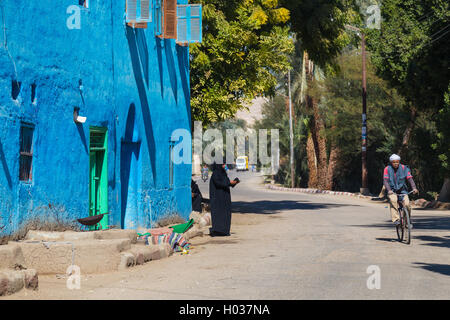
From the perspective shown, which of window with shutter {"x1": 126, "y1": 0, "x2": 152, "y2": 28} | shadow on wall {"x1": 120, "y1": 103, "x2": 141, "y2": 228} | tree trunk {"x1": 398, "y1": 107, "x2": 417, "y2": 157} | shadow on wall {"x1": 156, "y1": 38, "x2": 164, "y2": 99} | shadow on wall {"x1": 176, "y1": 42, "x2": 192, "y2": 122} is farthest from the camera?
tree trunk {"x1": 398, "y1": 107, "x2": 417, "y2": 157}

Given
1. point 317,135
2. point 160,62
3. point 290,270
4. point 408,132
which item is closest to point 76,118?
point 290,270

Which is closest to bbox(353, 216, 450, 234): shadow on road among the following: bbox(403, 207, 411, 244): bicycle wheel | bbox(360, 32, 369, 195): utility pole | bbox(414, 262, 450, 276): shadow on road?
bbox(403, 207, 411, 244): bicycle wheel

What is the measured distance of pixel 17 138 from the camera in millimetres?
12367

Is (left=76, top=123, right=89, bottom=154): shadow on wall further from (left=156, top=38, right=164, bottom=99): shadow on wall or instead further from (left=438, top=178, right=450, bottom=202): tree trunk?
(left=438, top=178, right=450, bottom=202): tree trunk

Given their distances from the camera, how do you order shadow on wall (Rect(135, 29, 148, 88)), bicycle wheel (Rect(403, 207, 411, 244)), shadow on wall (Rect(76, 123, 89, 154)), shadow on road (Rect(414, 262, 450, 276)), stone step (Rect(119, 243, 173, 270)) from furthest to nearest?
shadow on wall (Rect(135, 29, 148, 88)), bicycle wheel (Rect(403, 207, 411, 244)), shadow on wall (Rect(76, 123, 89, 154)), stone step (Rect(119, 243, 173, 270)), shadow on road (Rect(414, 262, 450, 276))

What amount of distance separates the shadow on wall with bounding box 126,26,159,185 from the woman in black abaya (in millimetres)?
1704

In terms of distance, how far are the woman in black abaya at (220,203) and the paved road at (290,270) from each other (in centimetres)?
50

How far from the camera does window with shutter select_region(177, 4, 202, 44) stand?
20688mm

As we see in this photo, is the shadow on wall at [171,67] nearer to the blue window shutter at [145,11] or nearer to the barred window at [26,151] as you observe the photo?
the blue window shutter at [145,11]

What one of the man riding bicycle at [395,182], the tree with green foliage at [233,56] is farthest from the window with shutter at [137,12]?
the tree with green foliage at [233,56]

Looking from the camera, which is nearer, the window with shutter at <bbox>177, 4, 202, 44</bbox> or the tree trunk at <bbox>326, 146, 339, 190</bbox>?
the window with shutter at <bbox>177, 4, 202, 44</bbox>

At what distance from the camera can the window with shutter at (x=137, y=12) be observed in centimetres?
1719

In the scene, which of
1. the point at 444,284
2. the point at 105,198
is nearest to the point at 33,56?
the point at 105,198
